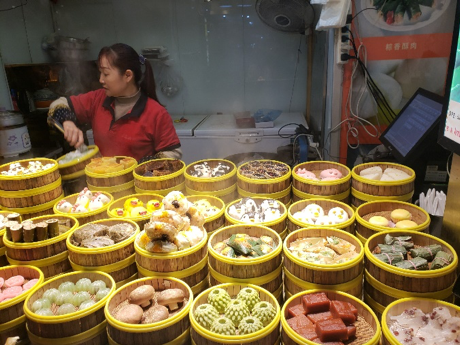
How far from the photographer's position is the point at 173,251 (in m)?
1.92

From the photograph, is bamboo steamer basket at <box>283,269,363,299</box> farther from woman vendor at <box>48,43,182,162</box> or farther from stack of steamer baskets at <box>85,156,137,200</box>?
woman vendor at <box>48,43,182,162</box>

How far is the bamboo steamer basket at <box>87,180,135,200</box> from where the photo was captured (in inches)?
111

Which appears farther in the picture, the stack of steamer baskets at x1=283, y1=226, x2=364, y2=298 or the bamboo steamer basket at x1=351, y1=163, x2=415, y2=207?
the bamboo steamer basket at x1=351, y1=163, x2=415, y2=207

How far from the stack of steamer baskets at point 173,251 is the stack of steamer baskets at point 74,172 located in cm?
129

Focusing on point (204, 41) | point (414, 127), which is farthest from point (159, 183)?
point (204, 41)

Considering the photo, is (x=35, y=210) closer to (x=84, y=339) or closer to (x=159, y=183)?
(x=159, y=183)

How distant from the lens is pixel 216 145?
16.6 ft

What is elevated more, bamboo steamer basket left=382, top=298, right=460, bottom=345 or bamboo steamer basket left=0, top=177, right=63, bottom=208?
bamboo steamer basket left=0, top=177, right=63, bottom=208

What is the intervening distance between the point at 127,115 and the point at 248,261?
7.20ft

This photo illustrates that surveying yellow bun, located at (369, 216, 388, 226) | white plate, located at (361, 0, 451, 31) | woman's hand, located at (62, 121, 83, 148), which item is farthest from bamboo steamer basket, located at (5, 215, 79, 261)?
white plate, located at (361, 0, 451, 31)

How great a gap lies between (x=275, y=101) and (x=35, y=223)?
4420 millimetres

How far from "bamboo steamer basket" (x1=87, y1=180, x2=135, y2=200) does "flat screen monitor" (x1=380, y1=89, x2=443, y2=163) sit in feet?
7.07

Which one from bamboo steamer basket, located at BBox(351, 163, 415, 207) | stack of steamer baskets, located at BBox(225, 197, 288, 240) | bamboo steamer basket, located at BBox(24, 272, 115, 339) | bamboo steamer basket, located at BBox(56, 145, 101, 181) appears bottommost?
bamboo steamer basket, located at BBox(24, 272, 115, 339)

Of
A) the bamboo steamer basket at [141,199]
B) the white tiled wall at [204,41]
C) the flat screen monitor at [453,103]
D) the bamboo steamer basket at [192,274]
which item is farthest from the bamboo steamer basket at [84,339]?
the white tiled wall at [204,41]
